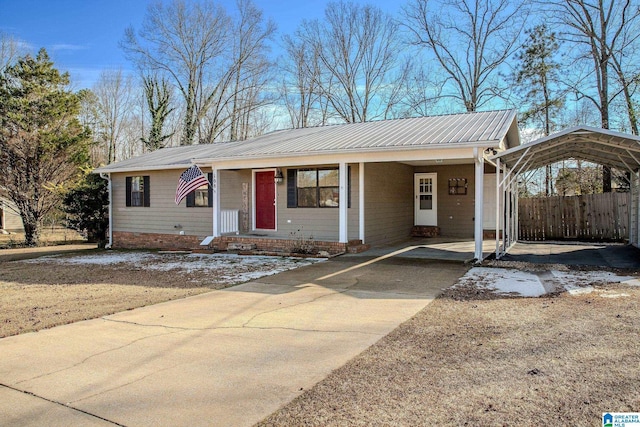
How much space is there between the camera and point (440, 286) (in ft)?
24.6

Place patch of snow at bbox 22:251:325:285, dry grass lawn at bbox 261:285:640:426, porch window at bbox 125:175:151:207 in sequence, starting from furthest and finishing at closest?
porch window at bbox 125:175:151:207 → patch of snow at bbox 22:251:325:285 → dry grass lawn at bbox 261:285:640:426

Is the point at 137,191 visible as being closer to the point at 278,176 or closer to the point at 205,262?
the point at 278,176

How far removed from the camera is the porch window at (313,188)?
12.6 meters

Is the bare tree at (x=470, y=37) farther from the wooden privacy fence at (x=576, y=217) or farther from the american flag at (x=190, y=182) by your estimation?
the american flag at (x=190, y=182)

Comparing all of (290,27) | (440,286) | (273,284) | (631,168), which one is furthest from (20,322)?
(290,27)

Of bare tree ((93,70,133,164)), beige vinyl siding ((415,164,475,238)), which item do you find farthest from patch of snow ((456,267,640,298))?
bare tree ((93,70,133,164))

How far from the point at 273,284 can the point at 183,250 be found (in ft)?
22.6

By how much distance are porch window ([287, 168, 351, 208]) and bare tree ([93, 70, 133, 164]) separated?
24.5 meters

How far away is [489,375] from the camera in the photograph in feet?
12.0

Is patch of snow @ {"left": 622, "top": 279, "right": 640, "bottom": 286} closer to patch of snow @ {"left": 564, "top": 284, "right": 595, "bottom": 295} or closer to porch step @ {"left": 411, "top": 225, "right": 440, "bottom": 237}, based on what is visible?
patch of snow @ {"left": 564, "top": 284, "right": 595, "bottom": 295}

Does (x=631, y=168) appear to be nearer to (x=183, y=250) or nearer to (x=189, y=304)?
(x=189, y=304)

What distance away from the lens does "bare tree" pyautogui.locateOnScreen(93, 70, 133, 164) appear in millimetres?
33188

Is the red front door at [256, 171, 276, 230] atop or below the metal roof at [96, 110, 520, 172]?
below

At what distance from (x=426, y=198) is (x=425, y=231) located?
1.18 metres
